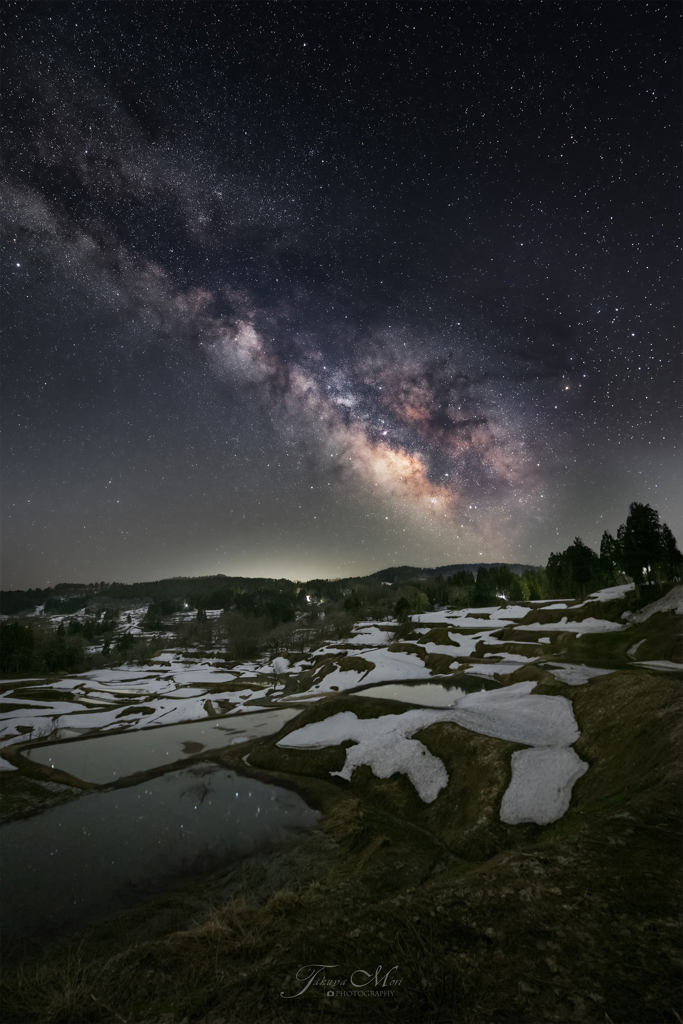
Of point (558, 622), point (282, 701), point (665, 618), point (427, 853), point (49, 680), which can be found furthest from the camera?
point (49, 680)

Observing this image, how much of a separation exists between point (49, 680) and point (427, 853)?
117 metres

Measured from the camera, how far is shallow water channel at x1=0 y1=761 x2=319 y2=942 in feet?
63.3

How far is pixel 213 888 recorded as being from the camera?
64.8 ft

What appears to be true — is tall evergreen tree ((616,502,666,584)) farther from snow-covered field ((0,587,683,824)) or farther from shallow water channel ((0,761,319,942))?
shallow water channel ((0,761,319,942))

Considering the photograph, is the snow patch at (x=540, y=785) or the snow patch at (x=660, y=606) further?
the snow patch at (x=660, y=606)

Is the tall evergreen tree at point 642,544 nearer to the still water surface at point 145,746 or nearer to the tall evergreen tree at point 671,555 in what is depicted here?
the tall evergreen tree at point 671,555

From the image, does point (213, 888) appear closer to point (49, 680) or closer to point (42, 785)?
point (42, 785)

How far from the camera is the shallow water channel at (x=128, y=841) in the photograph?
19297 millimetres

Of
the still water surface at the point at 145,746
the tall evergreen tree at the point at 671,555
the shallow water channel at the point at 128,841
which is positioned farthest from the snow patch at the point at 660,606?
the shallow water channel at the point at 128,841

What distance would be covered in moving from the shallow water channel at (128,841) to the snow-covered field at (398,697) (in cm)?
839

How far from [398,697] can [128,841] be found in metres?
34.4

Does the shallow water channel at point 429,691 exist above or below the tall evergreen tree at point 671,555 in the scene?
below

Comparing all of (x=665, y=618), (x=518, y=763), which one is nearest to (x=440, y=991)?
(x=518, y=763)

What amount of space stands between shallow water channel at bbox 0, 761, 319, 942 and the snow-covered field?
839 centimetres
